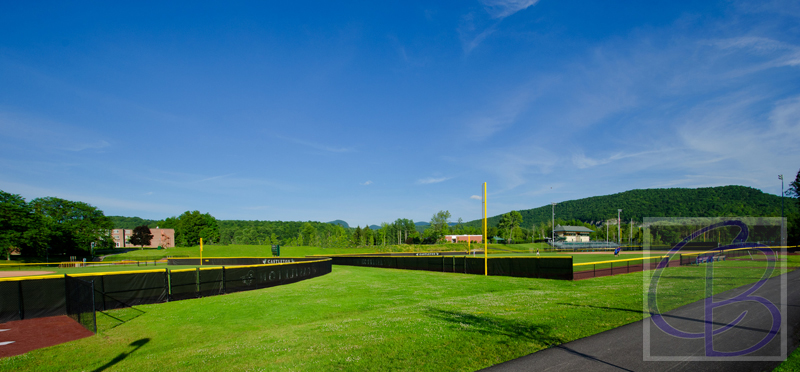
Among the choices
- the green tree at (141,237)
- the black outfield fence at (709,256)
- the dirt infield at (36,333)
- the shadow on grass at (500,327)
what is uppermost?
the shadow on grass at (500,327)

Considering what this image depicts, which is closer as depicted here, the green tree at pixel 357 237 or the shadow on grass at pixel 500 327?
the shadow on grass at pixel 500 327

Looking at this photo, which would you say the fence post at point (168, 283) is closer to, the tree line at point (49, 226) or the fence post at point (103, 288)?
the fence post at point (103, 288)

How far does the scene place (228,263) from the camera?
178 ft

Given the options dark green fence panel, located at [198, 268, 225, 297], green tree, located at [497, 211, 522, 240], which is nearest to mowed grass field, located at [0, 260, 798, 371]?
dark green fence panel, located at [198, 268, 225, 297]

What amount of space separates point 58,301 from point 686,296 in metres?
27.4

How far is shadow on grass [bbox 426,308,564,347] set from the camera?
9234 millimetres

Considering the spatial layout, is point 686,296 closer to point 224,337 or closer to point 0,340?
point 224,337

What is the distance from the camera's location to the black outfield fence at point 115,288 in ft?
44.8

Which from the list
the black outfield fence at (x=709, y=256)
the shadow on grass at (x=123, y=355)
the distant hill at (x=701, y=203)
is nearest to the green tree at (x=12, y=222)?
the shadow on grass at (x=123, y=355)

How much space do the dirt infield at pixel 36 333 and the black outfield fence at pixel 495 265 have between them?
88.2 feet

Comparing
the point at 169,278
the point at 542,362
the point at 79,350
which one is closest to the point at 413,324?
the point at 542,362

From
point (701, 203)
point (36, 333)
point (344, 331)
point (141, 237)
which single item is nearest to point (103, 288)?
point (36, 333)

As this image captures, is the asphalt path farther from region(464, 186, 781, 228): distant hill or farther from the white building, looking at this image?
the white building

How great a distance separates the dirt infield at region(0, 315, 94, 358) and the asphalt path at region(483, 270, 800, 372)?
12.9 metres
